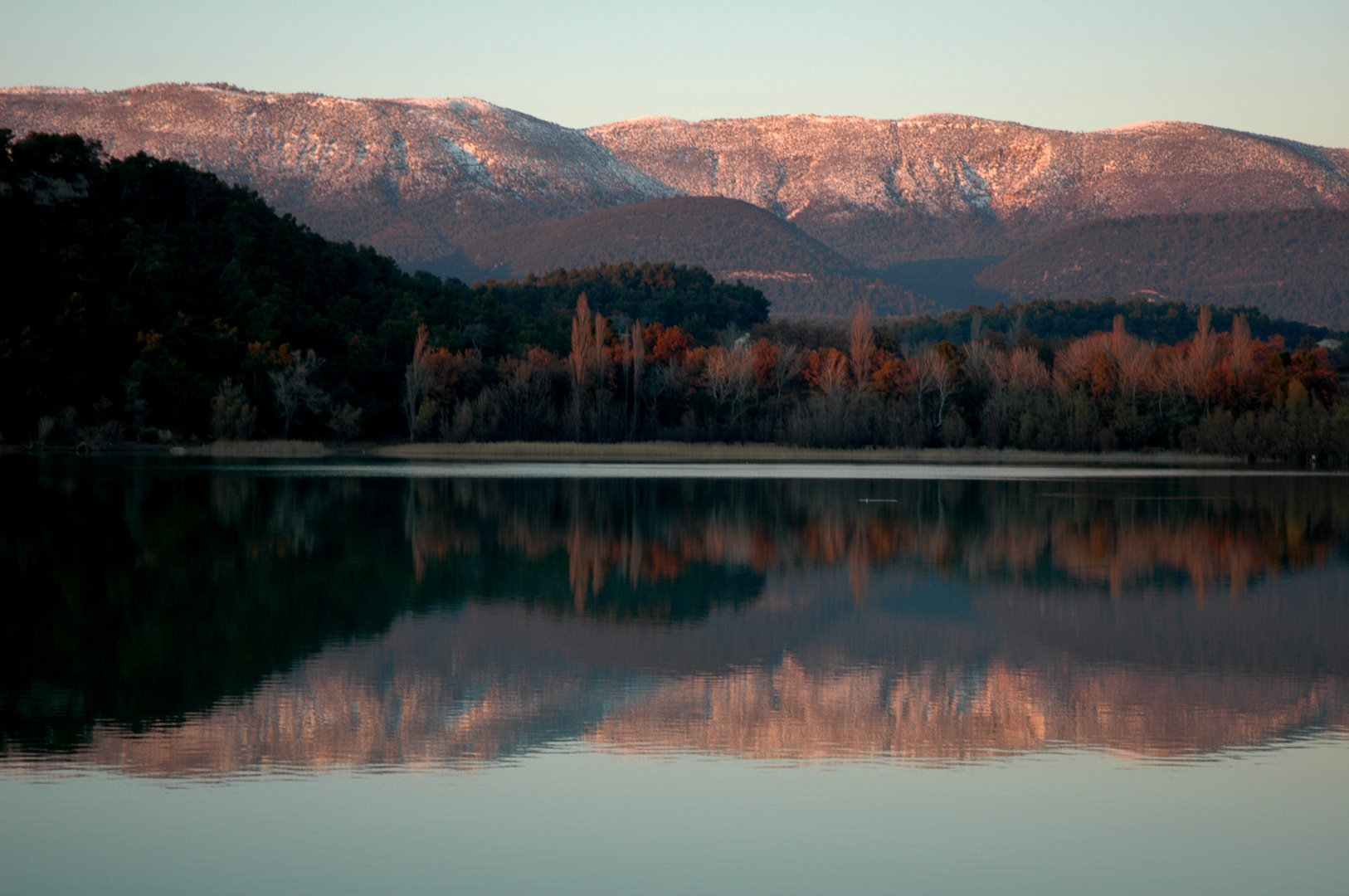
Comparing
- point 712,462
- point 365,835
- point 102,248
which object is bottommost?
point 712,462

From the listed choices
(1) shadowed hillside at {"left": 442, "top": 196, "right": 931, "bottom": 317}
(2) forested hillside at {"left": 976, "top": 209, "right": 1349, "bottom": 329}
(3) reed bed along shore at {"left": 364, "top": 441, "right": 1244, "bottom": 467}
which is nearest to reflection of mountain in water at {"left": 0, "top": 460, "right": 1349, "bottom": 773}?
(3) reed bed along shore at {"left": 364, "top": 441, "right": 1244, "bottom": 467}

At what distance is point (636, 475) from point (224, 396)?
A: 1125 inches

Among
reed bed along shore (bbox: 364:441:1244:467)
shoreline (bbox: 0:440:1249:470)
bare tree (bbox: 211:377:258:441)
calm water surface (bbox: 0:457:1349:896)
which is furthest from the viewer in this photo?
bare tree (bbox: 211:377:258:441)

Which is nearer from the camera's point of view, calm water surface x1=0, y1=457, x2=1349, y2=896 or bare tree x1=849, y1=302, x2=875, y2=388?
calm water surface x1=0, y1=457, x2=1349, y2=896

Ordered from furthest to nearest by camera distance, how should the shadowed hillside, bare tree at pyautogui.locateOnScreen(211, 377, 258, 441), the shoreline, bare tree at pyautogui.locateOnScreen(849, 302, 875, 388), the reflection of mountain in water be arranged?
the shadowed hillside
bare tree at pyautogui.locateOnScreen(849, 302, 875, 388)
bare tree at pyautogui.locateOnScreen(211, 377, 258, 441)
the shoreline
the reflection of mountain in water

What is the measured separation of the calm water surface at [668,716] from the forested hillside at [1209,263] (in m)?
131

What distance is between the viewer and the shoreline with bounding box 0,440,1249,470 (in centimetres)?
6175

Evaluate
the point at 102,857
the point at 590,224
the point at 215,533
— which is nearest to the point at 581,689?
the point at 102,857

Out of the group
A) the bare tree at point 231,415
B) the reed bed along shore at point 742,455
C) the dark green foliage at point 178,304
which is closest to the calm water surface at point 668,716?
the reed bed along shore at point 742,455

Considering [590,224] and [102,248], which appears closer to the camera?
[102,248]

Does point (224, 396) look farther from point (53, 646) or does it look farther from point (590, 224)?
point (590, 224)

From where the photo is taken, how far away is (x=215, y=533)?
22.4 m

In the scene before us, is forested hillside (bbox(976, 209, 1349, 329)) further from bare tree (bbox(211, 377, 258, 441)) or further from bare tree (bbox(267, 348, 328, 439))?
bare tree (bbox(211, 377, 258, 441))

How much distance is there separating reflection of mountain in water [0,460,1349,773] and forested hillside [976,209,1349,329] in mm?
126362
